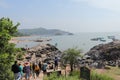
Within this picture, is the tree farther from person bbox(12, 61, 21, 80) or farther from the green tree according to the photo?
the green tree

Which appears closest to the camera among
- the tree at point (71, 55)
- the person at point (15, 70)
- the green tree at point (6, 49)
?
the green tree at point (6, 49)

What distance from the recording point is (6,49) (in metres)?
19.0

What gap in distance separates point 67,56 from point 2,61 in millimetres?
15340

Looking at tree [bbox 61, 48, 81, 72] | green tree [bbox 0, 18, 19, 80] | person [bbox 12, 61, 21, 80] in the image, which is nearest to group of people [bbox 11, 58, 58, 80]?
person [bbox 12, 61, 21, 80]

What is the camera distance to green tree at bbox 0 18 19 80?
18.4 meters

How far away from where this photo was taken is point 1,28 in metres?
18.8

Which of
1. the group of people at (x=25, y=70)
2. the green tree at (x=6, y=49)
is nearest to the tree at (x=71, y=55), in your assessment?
the group of people at (x=25, y=70)

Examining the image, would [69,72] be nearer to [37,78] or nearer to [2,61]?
[37,78]

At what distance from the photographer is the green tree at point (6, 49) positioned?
18359mm

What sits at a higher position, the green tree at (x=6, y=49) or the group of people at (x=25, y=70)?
the green tree at (x=6, y=49)

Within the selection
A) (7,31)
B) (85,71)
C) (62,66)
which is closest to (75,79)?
(85,71)

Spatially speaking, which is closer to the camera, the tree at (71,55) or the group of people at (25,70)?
the group of people at (25,70)

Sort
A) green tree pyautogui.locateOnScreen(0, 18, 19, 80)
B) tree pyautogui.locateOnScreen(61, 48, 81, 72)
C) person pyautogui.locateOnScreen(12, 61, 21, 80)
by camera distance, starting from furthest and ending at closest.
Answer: tree pyautogui.locateOnScreen(61, 48, 81, 72) < person pyautogui.locateOnScreen(12, 61, 21, 80) < green tree pyautogui.locateOnScreen(0, 18, 19, 80)

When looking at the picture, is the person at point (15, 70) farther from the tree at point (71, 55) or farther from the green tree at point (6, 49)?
the tree at point (71, 55)
